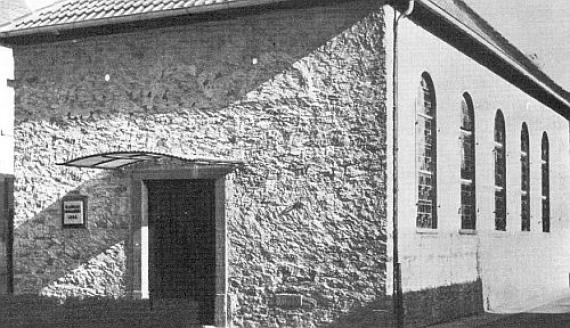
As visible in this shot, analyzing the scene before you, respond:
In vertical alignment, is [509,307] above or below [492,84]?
below

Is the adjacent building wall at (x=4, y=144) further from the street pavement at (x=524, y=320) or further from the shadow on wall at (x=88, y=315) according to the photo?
the shadow on wall at (x=88, y=315)

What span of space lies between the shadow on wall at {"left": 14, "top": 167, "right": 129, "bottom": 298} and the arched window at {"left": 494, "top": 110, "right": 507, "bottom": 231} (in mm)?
7950

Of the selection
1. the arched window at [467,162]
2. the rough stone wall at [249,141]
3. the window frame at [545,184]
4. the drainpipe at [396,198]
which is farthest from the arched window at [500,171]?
the rough stone wall at [249,141]

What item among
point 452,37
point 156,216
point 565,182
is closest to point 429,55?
point 452,37

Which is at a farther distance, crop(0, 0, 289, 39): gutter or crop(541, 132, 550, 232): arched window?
crop(541, 132, 550, 232): arched window

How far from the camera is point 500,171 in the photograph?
19.8 m

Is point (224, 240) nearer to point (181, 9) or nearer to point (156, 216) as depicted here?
point (156, 216)

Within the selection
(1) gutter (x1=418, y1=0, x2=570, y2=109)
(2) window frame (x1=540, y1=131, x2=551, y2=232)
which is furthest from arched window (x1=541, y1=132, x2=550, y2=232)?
(1) gutter (x1=418, y1=0, x2=570, y2=109)

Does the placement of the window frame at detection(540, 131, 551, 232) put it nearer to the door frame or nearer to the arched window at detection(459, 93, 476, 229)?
the arched window at detection(459, 93, 476, 229)

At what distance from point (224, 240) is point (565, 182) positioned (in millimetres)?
14026

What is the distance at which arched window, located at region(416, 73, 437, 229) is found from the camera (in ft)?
49.9

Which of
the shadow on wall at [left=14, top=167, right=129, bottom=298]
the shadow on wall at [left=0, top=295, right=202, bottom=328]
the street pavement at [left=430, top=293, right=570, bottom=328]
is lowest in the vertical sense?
the street pavement at [left=430, top=293, right=570, bottom=328]

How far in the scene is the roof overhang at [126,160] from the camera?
13.4 m

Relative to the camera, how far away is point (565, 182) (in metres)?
25.8
